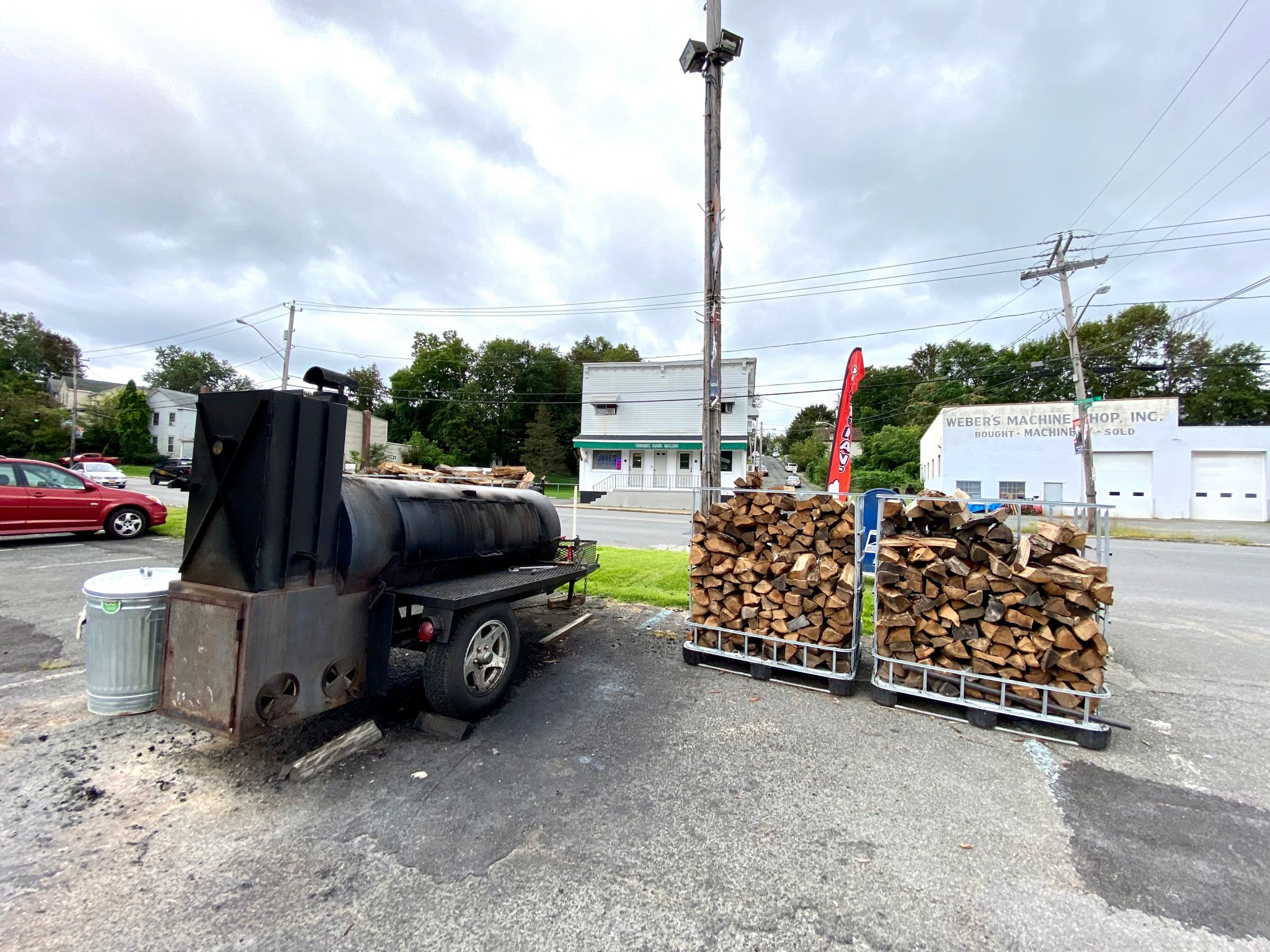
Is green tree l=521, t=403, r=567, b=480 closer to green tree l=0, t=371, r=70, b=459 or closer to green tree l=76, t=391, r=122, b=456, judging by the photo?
green tree l=0, t=371, r=70, b=459

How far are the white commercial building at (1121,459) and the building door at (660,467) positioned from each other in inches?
573

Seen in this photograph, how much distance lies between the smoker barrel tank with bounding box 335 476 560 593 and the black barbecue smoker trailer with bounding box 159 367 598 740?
0.01m

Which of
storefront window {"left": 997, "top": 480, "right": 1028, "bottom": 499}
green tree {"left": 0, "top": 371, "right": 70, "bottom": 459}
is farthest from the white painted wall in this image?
green tree {"left": 0, "top": 371, "right": 70, "bottom": 459}

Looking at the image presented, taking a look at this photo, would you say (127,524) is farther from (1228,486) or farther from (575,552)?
(1228,486)

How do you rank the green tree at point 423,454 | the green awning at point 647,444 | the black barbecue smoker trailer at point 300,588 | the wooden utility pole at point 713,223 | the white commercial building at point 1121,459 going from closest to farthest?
the black barbecue smoker trailer at point 300,588 → the wooden utility pole at point 713,223 → the white commercial building at point 1121,459 → the green awning at point 647,444 → the green tree at point 423,454

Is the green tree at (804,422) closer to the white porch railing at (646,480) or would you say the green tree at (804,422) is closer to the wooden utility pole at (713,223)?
the white porch railing at (646,480)

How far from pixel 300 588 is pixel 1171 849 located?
14.8ft

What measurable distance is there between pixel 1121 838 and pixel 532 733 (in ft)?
10.4

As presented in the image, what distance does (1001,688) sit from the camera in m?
3.83

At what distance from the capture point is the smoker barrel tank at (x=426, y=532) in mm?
3311

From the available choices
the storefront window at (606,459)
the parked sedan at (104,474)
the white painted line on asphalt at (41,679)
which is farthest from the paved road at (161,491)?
the storefront window at (606,459)

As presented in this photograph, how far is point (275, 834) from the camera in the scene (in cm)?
253

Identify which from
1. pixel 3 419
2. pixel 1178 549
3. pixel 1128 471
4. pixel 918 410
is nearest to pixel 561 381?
pixel 918 410

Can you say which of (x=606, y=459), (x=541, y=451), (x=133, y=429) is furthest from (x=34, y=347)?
(x=606, y=459)
